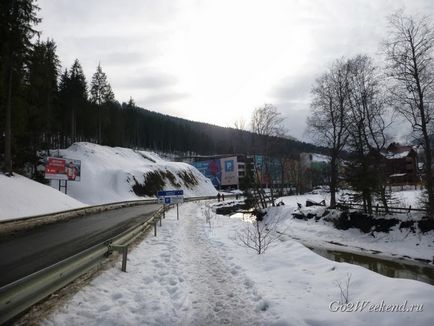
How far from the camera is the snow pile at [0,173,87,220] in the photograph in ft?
59.2

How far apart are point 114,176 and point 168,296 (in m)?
55.0

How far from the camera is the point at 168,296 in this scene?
666 centimetres

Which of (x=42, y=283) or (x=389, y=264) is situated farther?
(x=389, y=264)

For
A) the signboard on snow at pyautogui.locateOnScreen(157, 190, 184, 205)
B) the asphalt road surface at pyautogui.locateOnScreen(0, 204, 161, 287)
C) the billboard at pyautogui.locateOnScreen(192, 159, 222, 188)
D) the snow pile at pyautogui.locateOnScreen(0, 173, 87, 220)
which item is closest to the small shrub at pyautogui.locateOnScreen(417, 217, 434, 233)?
the signboard on snow at pyautogui.locateOnScreen(157, 190, 184, 205)

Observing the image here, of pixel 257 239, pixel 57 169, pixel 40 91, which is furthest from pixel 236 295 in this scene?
pixel 40 91

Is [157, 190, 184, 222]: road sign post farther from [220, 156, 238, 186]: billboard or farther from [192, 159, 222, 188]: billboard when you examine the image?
[192, 159, 222, 188]: billboard

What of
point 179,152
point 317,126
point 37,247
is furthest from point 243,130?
point 179,152

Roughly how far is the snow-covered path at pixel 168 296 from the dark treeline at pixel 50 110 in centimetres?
2056

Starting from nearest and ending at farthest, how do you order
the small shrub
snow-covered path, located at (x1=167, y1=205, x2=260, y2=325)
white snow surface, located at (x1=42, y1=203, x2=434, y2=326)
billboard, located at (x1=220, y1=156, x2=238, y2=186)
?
white snow surface, located at (x1=42, y1=203, x2=434, y2=326) < snow-covered path, located at (x1=167, y1=205, x2=260, y2=325) < the small shrub < billboard, located at (x1=220, y1=156, x2=238, y2=186)

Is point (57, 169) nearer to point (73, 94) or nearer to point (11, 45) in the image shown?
point (11, 45)

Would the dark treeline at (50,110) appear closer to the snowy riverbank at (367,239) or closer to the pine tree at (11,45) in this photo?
the pine tree at (11,45)

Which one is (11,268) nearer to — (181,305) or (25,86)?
(181,305)

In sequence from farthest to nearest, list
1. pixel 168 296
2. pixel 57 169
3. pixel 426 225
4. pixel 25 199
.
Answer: pixel 57 169 < pixel 25 199 < pixel 426 225 < pixel 168 296

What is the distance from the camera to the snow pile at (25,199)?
18.0m
